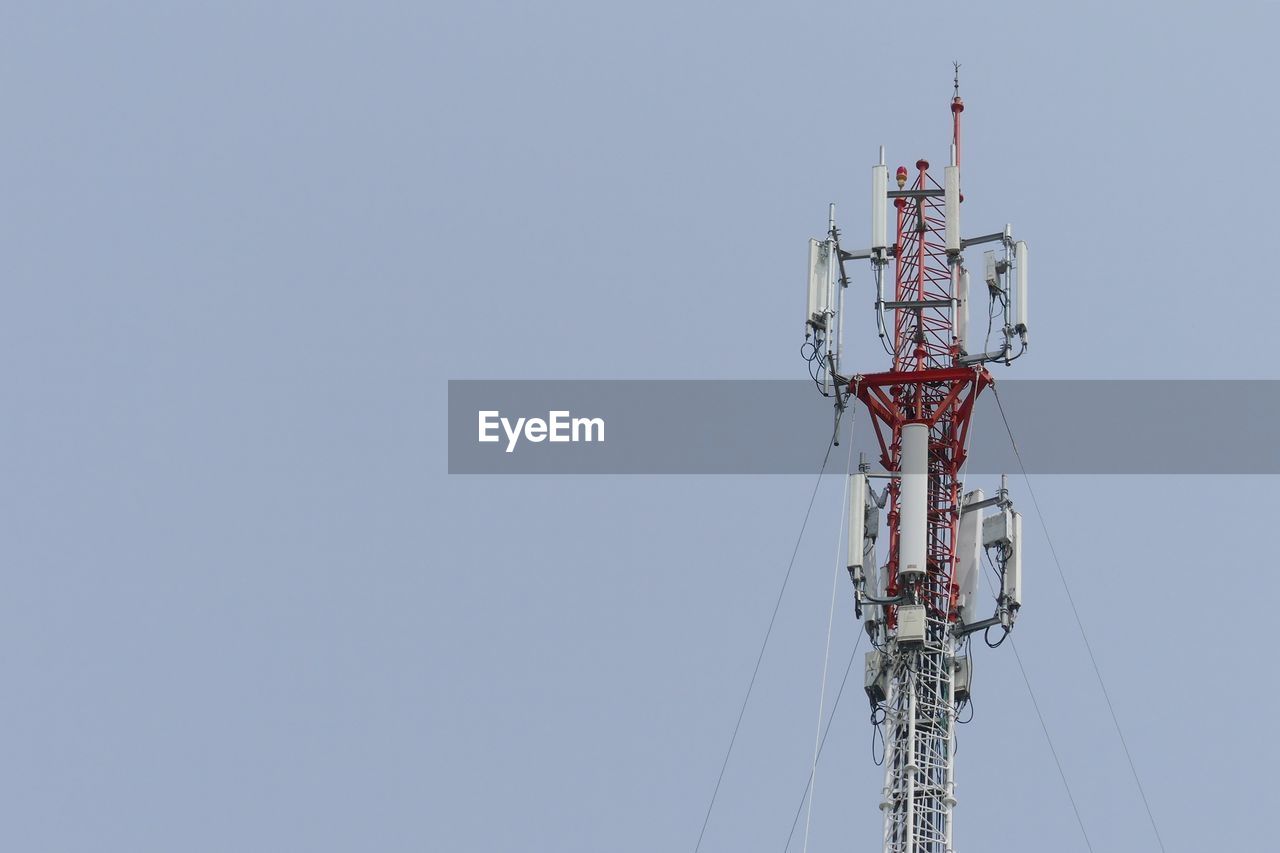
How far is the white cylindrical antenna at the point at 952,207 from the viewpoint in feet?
419

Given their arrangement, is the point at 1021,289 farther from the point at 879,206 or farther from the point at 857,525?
the point at 857,525

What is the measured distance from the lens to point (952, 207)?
420 ft

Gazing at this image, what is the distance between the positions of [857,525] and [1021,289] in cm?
958

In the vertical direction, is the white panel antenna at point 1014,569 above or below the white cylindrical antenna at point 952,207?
below

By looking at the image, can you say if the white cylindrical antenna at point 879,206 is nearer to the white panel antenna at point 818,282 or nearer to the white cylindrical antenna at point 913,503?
the white panel antenna at point 818,282

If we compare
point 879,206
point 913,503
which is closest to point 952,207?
point 879,206

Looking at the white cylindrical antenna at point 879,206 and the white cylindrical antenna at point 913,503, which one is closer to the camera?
the white cylindrical antenna at point 913,503

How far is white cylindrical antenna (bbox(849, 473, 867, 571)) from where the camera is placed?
123m

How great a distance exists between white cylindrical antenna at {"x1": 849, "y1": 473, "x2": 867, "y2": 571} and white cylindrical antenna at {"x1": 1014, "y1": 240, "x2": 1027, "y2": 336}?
7.26 meters

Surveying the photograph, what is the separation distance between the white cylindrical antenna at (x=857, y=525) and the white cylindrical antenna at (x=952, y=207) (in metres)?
8.93

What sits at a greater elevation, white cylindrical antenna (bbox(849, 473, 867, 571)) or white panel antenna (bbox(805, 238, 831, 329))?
white panel antenna (bbox(805, 238, 831, 329))

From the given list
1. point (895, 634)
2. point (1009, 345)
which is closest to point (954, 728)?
point (895, 634)

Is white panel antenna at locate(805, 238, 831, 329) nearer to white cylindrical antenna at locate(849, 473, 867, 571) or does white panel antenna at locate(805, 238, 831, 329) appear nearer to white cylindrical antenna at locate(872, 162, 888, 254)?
white cylindrical antenna at locate(872, 162, 888, 254)

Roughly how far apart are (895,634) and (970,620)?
7.70 ft
